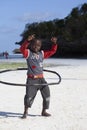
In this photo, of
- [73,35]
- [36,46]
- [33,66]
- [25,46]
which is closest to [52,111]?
[33,66]

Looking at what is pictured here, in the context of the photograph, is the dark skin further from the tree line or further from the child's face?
the tree line

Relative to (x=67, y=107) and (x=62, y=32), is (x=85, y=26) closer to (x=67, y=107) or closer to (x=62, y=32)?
(x=62, y=32)

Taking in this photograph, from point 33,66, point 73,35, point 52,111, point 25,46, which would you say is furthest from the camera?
point 73,35

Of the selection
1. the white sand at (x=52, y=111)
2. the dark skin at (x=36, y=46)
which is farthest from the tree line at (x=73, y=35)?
the dark skin at (x=36, y=46)

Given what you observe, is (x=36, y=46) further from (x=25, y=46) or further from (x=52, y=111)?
(x=52, y=111)

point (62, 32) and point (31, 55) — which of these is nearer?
point (31, 55)

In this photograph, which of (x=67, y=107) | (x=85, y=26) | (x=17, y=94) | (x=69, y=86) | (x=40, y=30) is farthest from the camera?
(x=40, y=30)

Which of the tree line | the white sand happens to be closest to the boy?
the white sand

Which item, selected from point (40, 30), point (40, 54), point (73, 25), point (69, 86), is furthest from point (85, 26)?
point (40, 54)

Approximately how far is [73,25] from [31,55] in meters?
88.1

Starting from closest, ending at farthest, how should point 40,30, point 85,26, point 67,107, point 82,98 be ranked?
point 67,107 < point 82,98 < point 85,26 < point 40,30

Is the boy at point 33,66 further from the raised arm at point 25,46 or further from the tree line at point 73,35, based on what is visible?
the tree line at point 73,35

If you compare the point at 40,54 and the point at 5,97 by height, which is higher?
the point at 40,54

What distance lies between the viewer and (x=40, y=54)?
979 cm
